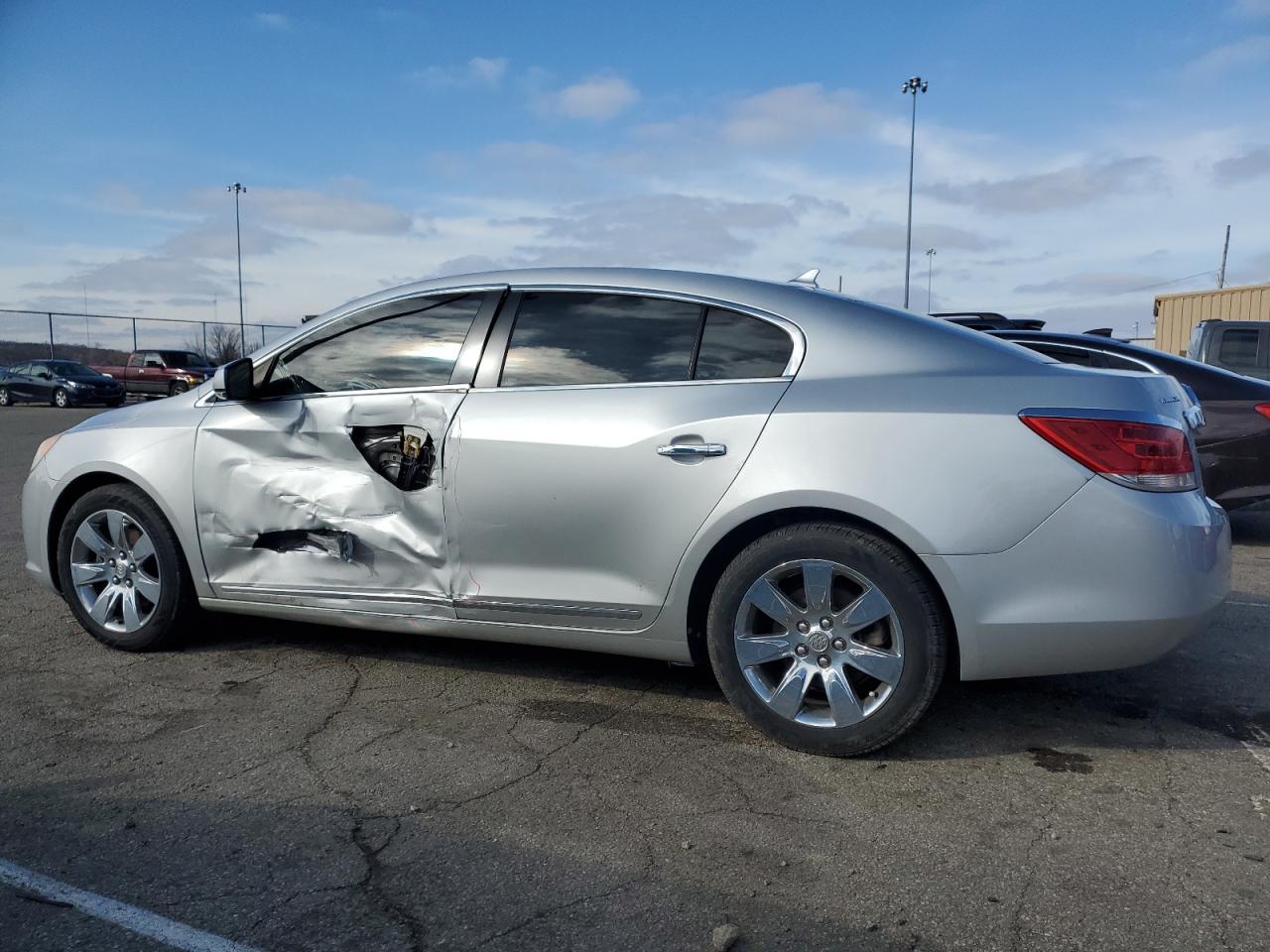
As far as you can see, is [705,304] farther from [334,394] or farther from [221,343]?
[221,343]

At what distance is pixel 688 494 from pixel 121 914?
2.02 metres

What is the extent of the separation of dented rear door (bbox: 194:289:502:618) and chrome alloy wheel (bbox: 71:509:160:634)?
1.26 ft

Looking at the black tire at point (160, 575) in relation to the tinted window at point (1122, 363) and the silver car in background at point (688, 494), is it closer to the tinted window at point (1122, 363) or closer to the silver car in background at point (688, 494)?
the silver car in background at point (688, 494)

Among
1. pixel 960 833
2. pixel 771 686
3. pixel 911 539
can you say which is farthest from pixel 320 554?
pixel 960 833

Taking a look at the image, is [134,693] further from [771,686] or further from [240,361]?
[771,686]

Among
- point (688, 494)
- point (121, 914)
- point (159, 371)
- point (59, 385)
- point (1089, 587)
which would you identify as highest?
point (688, 494)

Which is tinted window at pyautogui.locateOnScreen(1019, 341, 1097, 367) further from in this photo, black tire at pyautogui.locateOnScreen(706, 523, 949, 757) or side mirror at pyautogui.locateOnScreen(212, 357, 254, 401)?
side mirror at pyautogui.locateOnScreen(212, 357, 254, 401)

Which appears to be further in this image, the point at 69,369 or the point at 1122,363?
the point at 69,369

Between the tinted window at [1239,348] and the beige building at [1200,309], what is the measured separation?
5679 mm

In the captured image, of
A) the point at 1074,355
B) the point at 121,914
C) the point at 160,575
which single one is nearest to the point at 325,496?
the point at 160,575

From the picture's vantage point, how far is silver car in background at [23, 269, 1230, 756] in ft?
10.5

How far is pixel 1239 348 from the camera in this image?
10.9 m

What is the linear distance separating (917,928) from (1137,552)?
1407mm

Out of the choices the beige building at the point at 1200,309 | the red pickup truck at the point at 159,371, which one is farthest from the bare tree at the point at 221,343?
the beige building at the point at 1200,309
